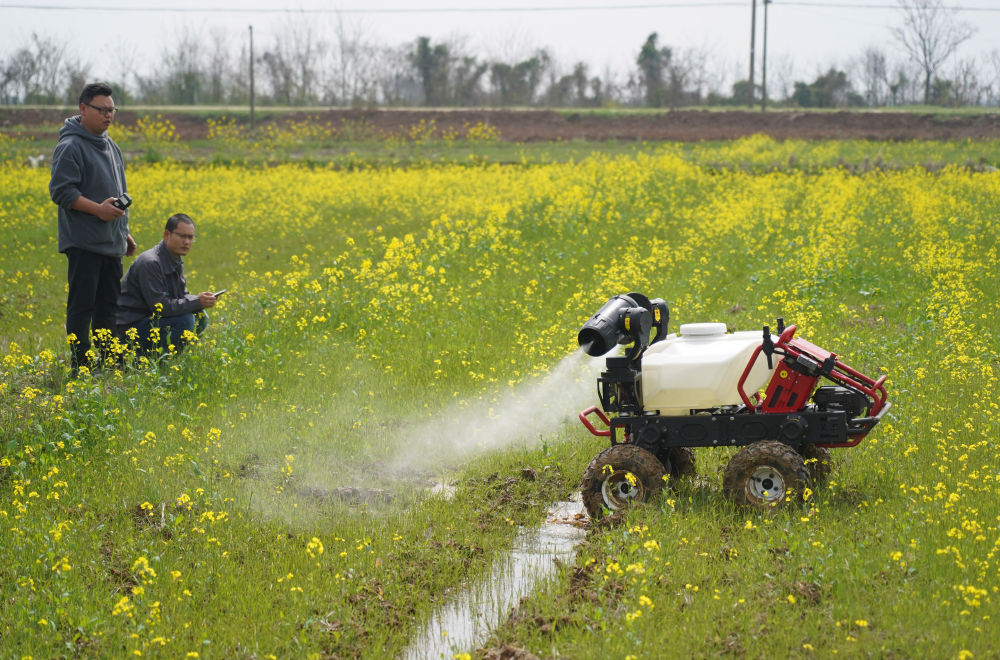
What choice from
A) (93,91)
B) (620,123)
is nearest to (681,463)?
(93,91)

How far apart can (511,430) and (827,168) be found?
24.5 metres

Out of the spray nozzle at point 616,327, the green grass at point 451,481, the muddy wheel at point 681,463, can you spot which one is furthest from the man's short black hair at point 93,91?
the muddy wheel at point 681,463

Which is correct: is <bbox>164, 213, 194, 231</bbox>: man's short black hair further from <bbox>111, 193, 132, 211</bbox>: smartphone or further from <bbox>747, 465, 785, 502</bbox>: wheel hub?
<bbox>747, 465, 785, 502</bbox>: wheel hub

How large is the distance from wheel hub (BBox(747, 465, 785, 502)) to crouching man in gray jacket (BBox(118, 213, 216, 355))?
15.9 feet

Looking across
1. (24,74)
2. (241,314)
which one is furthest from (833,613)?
(24,74)

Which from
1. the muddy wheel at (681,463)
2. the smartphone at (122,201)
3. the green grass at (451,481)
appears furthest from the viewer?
the smartphone at (122,201)

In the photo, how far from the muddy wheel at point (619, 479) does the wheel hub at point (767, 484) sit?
50 cm

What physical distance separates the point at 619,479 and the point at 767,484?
31.9 inches

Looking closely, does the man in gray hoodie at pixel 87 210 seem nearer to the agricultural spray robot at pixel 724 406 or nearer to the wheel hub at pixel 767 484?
the agricultural spray robot at pixel 724 406

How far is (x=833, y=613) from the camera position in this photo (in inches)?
163

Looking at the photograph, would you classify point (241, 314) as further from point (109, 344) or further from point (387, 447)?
point (387, 447)

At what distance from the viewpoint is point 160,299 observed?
820cm

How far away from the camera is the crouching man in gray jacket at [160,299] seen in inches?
320

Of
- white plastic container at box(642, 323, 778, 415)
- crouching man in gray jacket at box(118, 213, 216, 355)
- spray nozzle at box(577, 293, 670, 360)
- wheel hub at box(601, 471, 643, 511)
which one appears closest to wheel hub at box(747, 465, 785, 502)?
white plastic container at box(642, 323, 778, 415)
